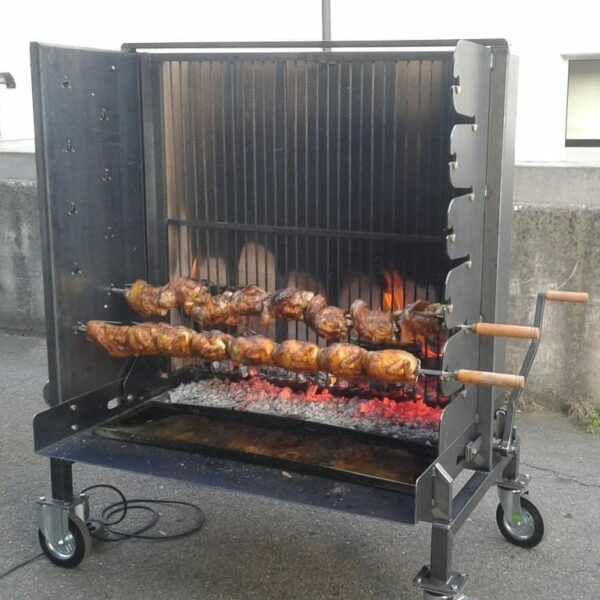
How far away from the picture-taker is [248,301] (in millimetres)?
3209

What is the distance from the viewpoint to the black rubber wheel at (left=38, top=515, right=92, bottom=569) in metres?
3.21

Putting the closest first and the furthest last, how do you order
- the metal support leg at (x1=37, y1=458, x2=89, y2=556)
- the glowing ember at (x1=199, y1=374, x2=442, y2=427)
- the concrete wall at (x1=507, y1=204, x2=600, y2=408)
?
the metal support leg at (x1=37, y1=458, x2=89, y2=556)
the glowing ember at (x1=199, y1=374, x2=442, y2=427)
the concrete wall at (x1=507, y1=204, x2=600, y2=408)

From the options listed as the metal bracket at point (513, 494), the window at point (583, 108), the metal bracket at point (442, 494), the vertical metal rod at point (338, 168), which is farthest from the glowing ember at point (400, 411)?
the window at point (583, 108)

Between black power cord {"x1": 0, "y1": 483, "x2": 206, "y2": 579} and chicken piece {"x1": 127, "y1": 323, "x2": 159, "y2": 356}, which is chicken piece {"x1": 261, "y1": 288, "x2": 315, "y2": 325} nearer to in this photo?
chicken piece {"x1": 127, "y1": 323, "x2": 159, "y2": 356}

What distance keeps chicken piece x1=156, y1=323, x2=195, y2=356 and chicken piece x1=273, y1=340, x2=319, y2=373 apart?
0.35 m

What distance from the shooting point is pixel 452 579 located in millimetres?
2648

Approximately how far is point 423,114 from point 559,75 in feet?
11.2

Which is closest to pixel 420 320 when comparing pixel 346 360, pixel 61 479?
pixel 346 360

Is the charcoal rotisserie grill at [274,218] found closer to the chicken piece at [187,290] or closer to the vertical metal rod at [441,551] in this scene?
the vertical metal rod at [441,551]

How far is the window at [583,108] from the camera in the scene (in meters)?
6.30

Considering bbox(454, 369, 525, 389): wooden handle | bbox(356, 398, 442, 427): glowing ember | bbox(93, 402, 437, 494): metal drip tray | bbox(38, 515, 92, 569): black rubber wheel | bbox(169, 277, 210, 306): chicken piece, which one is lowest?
bbox(38, 515, 92, 569): black rubber wheel

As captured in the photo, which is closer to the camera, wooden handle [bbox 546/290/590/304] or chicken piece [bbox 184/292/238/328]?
wooden handle [bbox 546/290/590/304]

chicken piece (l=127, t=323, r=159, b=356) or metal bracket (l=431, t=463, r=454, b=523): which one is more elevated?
chicken piece (l=127, t=323, r=159, b=356)

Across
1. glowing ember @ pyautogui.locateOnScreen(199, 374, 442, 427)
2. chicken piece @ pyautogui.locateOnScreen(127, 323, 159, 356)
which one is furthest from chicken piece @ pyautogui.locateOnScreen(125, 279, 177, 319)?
glowing ember @ pyautogui.locateOnScreen(199, 374, 442, 427)
